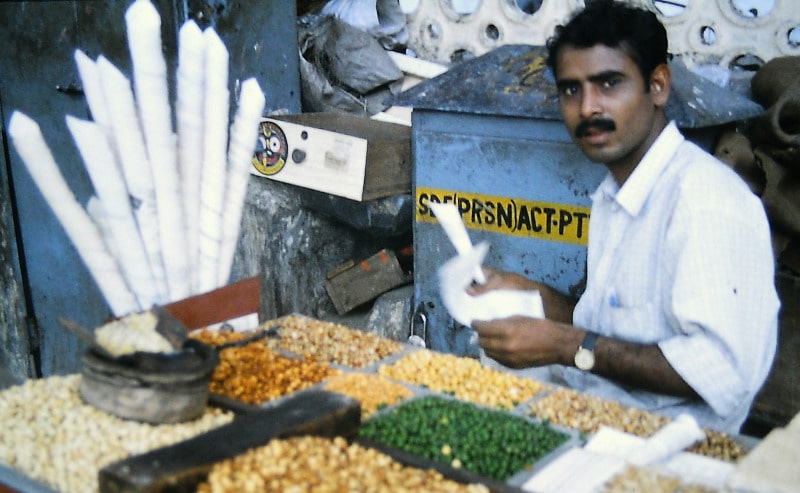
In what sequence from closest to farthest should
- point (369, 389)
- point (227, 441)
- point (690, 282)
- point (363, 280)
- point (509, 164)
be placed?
point (227, 441), point (369, 389), point (690, 282), point (509, 164), point (363, 280)

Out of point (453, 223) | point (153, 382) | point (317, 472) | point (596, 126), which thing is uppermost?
point (596, 126)

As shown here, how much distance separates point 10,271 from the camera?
13.0 feet

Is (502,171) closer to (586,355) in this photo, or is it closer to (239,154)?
(586,355)

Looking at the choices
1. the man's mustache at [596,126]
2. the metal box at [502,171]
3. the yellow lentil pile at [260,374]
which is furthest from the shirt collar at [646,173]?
the yellow lentil pile at [260,374]

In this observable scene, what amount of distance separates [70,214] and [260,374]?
61 cm

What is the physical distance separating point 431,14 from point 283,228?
2.10 meters

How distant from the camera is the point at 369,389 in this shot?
75.4 inches

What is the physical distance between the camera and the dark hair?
7.57 ft

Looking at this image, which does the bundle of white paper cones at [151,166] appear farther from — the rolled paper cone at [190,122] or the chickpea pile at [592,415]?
the chickpea pile at [592,415]

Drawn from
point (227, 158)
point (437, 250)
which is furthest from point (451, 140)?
point (227, 158)

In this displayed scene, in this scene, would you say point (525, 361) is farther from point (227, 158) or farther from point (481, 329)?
point (227, 158)

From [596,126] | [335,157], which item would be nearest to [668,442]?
[596,126]

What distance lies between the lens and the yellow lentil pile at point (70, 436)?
149 cm

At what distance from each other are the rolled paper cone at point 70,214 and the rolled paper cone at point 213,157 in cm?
19
